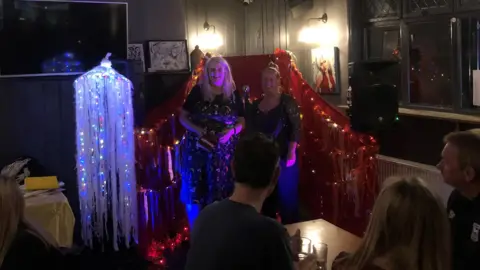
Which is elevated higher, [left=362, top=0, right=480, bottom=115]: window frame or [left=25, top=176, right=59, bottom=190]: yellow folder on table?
[left=362, top=0, right=480, bottom=115]: window frame

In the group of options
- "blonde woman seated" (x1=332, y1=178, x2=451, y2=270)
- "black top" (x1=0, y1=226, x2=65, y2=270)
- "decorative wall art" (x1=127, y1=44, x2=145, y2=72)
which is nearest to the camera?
"blonde woman seated" (x1=332, y1=178, x2=451, y2=270)

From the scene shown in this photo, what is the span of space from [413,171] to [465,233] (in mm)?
2249

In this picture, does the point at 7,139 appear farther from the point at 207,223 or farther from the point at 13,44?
the point at 207,223

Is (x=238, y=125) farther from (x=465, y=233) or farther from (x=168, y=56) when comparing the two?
(x=465, y=233)

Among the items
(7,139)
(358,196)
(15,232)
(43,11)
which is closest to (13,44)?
(43,11)

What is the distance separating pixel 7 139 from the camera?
454 cm

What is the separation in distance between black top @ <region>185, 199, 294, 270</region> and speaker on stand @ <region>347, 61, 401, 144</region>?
2.22m

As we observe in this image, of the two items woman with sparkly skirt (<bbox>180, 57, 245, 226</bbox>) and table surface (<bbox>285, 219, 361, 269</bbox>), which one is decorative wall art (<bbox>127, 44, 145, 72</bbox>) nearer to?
woman with sparkly skirt (<bbox>180, 57, 245, 226</bbox>)

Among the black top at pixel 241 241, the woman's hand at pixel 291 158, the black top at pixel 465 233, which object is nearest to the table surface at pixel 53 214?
the woman's hand at pixel 291 158

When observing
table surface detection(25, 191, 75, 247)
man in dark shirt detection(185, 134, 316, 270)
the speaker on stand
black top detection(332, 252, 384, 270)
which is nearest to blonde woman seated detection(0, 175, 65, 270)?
man in dark shirt detection(185, 134, 316, 270)

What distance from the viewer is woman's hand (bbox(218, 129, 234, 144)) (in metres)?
4.24

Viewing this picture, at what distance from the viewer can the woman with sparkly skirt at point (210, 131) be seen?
4.24 m

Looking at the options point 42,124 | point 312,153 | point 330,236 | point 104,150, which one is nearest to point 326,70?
point 312,153

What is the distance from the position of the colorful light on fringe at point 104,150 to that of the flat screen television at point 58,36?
0.45 meters
